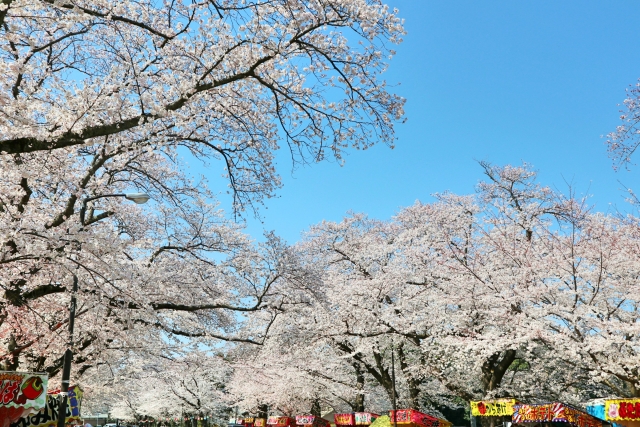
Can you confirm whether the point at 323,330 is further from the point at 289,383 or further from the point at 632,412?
the point at 632,412

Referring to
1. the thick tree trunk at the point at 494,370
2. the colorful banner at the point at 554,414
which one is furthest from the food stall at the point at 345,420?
the colorful banner at the point at 554,414

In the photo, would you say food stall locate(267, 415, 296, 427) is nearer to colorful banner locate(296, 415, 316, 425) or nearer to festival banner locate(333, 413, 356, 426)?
colorful banner locate(296, 415, 316, 425)

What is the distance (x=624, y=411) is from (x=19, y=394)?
13019 millimetres

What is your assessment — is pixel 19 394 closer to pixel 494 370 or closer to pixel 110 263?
pixel 110 263

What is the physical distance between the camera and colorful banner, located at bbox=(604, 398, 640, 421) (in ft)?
37.8

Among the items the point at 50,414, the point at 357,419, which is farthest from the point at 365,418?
the point at 50,414

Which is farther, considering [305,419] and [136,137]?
[305,419]

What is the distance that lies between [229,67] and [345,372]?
22523 mm

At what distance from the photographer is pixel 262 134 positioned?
29.3ft

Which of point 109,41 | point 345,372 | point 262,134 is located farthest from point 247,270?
point 345,372

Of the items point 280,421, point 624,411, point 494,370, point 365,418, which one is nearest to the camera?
point 624,411

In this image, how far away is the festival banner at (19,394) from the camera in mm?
8445

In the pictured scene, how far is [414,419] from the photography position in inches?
785

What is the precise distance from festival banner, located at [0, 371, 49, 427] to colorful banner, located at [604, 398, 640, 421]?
495 inches
